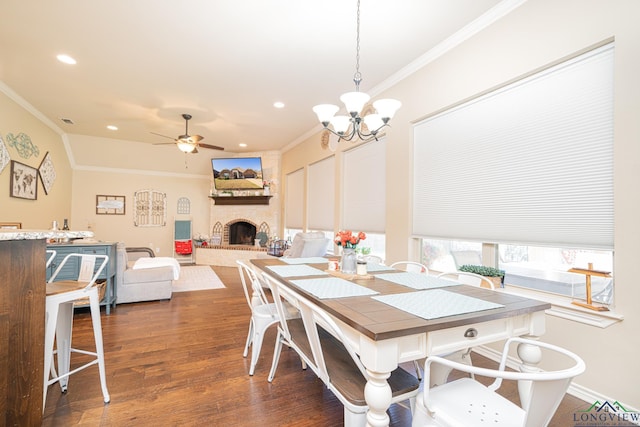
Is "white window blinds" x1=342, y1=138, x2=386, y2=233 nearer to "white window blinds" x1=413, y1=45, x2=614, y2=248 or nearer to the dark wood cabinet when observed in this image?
"white window blinds" x1=413, y1=45, x2=614, y2=248

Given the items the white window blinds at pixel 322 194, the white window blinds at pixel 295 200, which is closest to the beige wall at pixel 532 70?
the white window blinds at pixel 322 194

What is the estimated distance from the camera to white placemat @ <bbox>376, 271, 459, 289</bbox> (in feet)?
6.26

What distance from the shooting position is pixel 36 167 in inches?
204

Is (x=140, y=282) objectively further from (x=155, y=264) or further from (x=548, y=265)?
(x=548, y=265)

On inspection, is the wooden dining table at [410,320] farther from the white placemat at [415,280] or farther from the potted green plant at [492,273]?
the potted green plant at [492,273]

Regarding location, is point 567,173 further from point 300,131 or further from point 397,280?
point 300,131

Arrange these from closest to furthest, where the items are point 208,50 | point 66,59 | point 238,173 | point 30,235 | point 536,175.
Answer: point 30,235 → point 536,175 → point 208,50 → point 66,59 → point 238,173

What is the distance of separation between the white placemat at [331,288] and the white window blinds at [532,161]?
1.51 m

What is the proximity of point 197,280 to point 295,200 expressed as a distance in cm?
263

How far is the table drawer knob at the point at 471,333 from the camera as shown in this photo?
1.34m

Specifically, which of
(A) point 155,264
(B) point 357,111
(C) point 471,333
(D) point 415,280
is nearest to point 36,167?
(A) point 155,264

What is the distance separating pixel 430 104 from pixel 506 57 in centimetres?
80

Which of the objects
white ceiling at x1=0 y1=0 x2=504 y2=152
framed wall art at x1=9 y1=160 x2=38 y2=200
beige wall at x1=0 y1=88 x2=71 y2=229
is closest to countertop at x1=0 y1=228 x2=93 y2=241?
white ceiling at x1=0 y1=0 x2=504 y2=152

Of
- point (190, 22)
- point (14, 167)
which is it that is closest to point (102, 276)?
point (14, 167)
